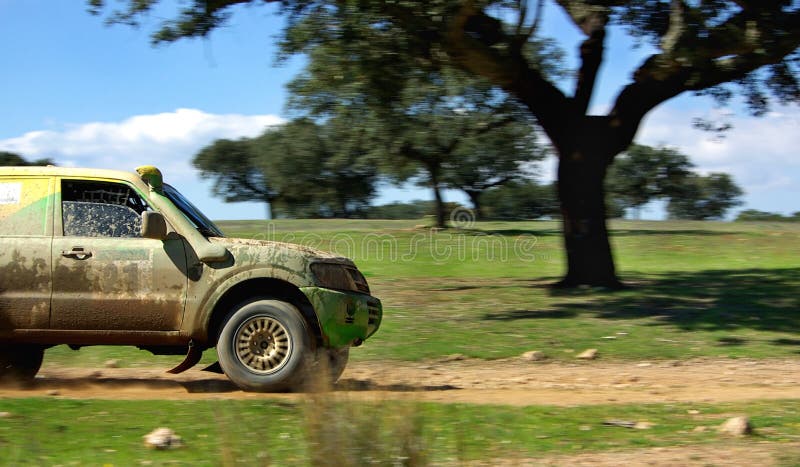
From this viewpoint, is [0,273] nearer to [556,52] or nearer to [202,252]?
[202,252]

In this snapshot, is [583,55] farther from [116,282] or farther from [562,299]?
[116,282]

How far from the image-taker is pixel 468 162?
3797 cm

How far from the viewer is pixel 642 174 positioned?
206 feet

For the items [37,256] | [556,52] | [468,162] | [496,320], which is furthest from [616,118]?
[468,162]

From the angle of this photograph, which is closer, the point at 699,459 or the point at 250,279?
the point at 699,459

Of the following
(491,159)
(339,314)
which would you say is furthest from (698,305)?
(491,159)

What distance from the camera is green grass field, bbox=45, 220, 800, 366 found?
1199 centimetres

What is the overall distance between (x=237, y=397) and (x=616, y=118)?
35.5ft

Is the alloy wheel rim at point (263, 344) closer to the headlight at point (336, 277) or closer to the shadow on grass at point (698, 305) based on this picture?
the headlight at point (336, 277)

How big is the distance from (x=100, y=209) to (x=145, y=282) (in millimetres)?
839

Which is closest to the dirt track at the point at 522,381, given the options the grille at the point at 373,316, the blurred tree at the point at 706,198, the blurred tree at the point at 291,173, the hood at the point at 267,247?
the grille at the point at 373,316

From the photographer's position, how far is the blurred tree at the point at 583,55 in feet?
45.0

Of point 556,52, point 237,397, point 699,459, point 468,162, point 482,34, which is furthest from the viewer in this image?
point 468,162

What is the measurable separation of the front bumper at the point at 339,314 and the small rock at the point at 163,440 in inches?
91.7
